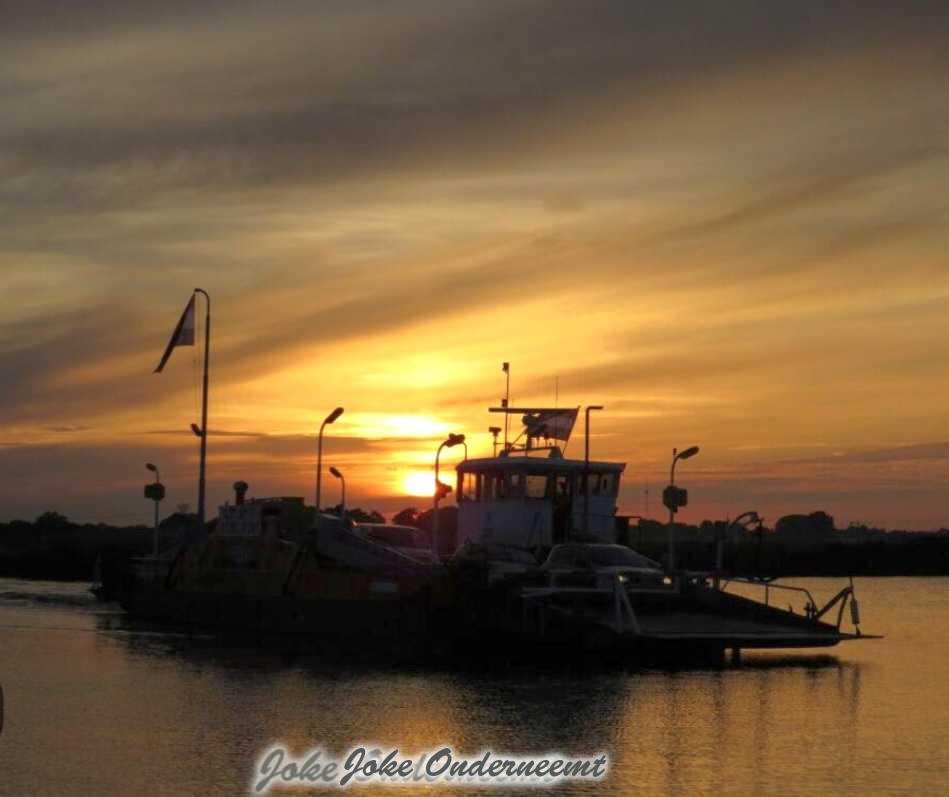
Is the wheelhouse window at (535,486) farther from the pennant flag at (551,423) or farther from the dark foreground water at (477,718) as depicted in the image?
the dark foreground water at (477,718)

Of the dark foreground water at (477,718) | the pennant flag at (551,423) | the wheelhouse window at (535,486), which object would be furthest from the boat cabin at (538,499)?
the dark foreground water at (477,718)

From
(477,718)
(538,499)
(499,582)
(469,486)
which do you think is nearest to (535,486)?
(538,499)

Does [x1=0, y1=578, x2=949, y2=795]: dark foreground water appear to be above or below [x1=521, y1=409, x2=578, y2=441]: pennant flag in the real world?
below

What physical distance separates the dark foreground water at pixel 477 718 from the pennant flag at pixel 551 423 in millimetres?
11991

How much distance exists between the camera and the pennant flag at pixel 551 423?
58000 mm

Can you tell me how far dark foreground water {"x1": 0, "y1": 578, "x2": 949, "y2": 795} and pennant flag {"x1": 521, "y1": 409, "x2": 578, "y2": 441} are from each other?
12.0 meters

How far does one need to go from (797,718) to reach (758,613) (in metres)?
12.4

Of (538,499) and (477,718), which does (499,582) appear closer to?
(538,499)

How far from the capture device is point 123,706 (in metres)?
36.3

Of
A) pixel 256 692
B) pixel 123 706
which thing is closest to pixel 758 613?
pixel 256 692

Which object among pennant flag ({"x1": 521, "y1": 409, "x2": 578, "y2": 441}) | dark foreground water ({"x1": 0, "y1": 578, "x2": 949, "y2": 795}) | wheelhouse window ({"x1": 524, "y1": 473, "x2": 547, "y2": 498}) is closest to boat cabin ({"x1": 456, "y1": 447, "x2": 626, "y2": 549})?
wheelhouse window ({"x1": 524, "y1": 473, "x2": 547, "y2": 498})

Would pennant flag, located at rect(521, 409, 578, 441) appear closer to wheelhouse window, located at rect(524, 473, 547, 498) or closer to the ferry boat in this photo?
the ferry boat

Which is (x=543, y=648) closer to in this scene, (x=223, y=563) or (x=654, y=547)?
(x=223, y=563)

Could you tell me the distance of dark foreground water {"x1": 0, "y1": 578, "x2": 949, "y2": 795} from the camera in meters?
27.6
